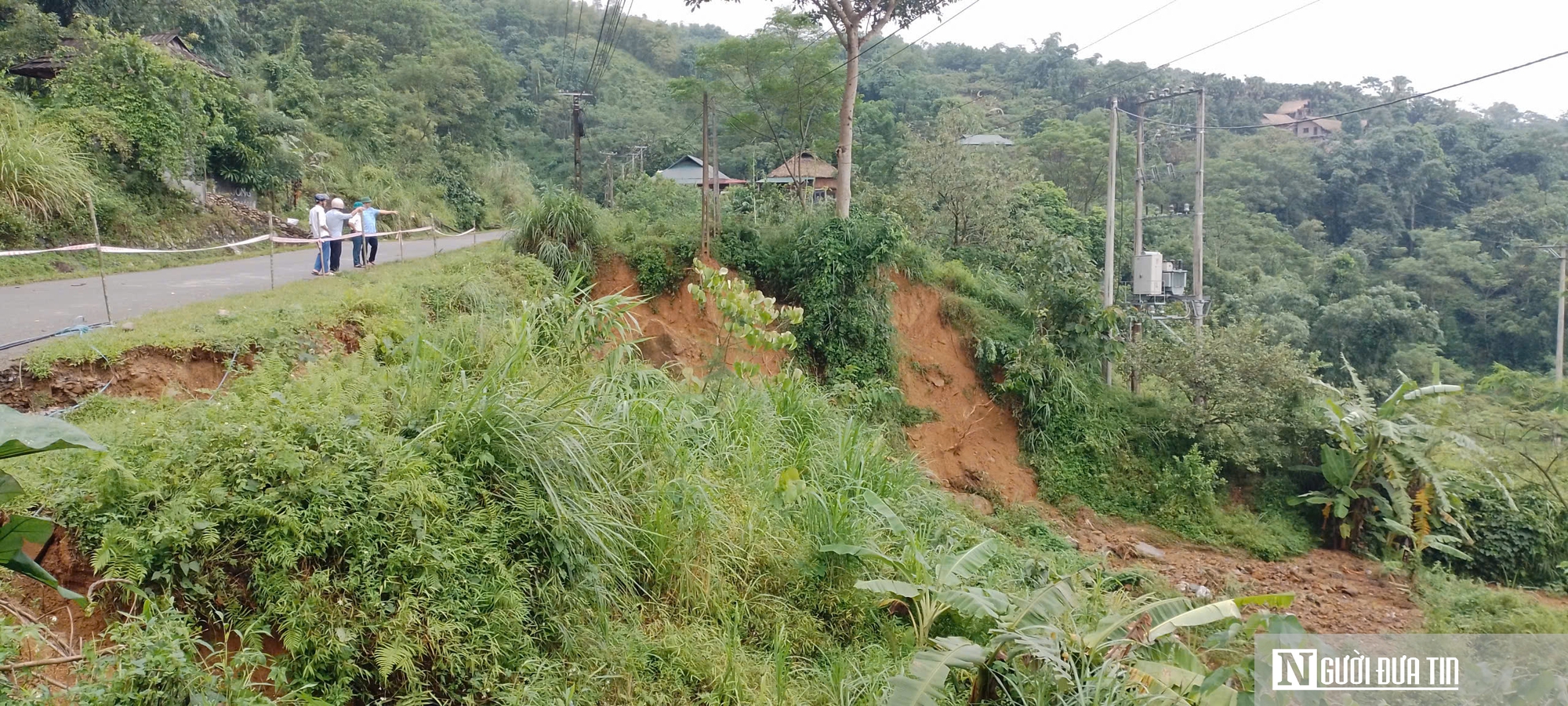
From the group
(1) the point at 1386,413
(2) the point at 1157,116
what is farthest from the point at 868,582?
(2) the point at 1157,116

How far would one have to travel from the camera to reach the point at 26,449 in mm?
2471

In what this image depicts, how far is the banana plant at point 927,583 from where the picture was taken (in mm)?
5133

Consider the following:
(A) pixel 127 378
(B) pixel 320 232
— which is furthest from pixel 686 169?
(A) pixel 127 378

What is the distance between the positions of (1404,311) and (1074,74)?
26.5 metres

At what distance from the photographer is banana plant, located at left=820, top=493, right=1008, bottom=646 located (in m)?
5.13

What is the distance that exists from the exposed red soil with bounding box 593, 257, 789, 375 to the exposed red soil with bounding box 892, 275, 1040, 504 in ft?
7.75

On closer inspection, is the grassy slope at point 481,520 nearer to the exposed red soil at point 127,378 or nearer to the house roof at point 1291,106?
the exposed red soil at point 127,378

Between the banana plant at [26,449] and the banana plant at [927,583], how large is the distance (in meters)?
3.82

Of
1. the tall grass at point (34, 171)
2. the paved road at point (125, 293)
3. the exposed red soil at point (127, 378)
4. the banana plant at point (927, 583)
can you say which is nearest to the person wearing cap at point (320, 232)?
the paved road at point (125, 293)

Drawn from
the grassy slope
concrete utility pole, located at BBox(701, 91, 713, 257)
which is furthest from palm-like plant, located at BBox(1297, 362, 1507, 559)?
concrete utility pole, located at BBox(701, 91, 713, 257)

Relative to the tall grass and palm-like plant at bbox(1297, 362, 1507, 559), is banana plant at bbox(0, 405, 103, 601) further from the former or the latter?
palm-like plant at bbox(1297, 362, 1507, 559)

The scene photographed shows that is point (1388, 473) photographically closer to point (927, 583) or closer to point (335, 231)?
point (927, 583)

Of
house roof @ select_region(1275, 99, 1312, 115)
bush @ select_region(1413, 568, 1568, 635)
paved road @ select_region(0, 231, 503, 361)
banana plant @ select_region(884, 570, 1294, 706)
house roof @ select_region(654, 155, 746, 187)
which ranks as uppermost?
house roof @ select_region(1275, 99, 1312, 115)

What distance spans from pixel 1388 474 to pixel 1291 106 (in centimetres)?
4940
